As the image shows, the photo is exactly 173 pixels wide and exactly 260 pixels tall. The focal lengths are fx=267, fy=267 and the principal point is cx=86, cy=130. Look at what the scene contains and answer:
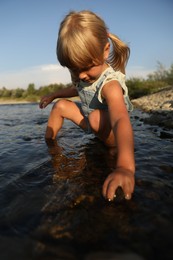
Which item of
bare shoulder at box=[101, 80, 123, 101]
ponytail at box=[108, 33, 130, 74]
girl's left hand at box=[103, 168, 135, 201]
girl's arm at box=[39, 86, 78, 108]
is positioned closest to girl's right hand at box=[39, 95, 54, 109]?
girl's arm at box=[39, 86, 78, 108]

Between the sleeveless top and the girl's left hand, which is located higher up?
the sleeveless top

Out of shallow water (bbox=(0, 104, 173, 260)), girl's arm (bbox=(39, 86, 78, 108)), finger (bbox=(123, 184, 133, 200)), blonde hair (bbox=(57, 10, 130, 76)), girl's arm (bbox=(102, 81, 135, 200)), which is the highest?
blonde hair (bbox=(57, 10, 130, 76))

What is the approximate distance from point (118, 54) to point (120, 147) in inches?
57.7

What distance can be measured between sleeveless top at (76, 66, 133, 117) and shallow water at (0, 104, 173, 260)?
2.00 ft

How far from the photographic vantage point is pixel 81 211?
4.38 feet

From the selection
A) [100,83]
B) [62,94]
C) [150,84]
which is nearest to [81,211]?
[100,83]

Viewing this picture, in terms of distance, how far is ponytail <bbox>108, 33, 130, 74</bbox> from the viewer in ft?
8.52

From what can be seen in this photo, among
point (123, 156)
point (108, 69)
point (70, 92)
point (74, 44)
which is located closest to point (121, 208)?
point (123, 156)

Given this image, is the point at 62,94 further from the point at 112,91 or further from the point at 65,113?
the point at 112,91

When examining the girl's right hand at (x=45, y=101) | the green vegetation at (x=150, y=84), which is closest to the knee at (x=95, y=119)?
the girl's right hand at (x=45, y=101)

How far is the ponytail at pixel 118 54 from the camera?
260 centimetres

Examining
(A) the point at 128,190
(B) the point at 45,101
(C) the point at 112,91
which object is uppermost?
(C) the point at 112,91

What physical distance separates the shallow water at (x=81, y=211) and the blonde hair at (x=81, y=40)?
31.9 inches

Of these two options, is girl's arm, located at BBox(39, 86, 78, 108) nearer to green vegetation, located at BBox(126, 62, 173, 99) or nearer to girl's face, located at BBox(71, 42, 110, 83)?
girl's face, located at BBox(71, 42, 110, 83)
